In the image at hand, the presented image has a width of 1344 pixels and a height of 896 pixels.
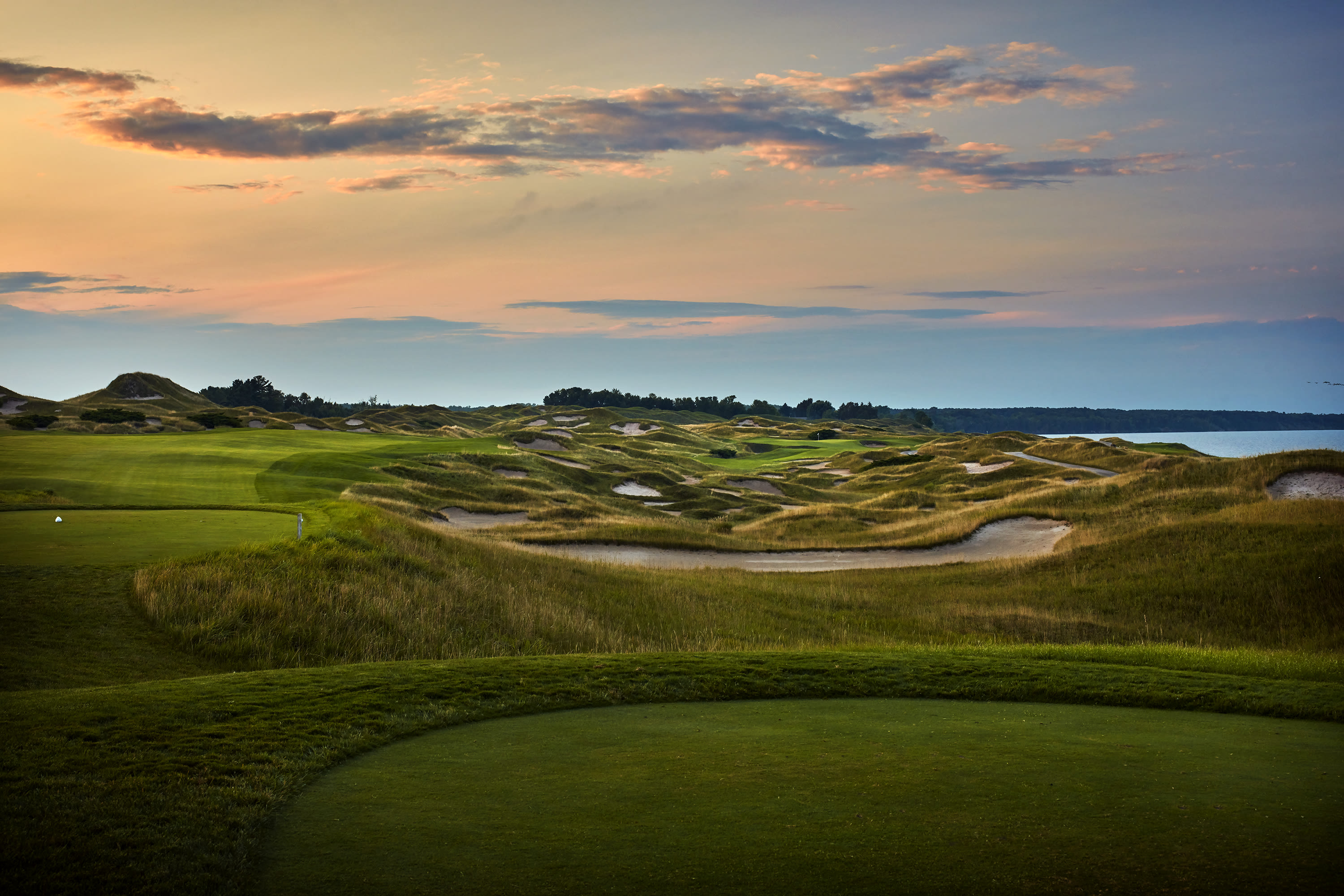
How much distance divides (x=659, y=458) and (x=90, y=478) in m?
54.7

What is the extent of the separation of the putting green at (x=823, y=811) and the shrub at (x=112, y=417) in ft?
243

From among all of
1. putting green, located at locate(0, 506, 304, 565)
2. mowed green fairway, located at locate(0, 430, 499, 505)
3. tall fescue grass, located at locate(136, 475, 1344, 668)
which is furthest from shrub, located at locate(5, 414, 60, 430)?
tall fescue grass, located at locate(136, 475, 1344, 668)

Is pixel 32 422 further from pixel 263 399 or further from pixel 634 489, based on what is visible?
pixel 263 399

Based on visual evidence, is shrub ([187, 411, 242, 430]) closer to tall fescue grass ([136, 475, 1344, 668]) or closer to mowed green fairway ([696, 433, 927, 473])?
mowed green fairway ([696, 433, 927, 473])

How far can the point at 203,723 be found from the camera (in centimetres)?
854

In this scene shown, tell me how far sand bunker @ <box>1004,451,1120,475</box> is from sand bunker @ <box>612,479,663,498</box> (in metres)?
25.2

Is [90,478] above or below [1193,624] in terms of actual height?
above

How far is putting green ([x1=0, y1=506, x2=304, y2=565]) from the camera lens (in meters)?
15.1

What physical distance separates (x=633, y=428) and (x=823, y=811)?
118 metres

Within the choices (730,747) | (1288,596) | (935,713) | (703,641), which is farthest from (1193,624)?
(730,747)

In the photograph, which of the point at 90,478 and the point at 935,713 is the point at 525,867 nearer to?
the point at 935,713

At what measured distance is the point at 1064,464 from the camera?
5869cm

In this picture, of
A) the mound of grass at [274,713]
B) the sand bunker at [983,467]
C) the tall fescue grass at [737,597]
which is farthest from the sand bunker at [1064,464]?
the mound of grass at [274,713]

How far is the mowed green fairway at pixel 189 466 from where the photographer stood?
2708 cm
